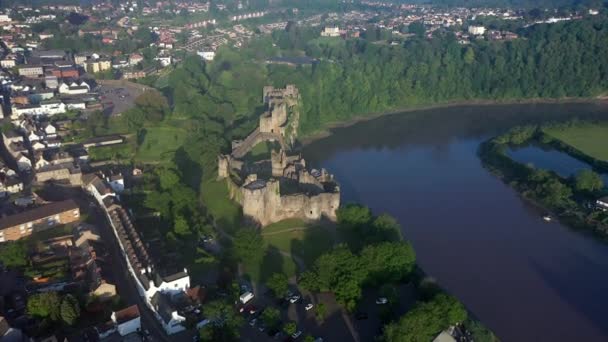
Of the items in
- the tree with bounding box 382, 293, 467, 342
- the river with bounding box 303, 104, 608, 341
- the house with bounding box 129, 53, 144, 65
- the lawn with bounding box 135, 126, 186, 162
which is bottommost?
the river with bounding box 303, 104, 608, 341

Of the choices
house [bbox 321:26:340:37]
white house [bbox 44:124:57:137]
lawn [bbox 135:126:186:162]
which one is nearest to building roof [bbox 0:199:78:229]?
lawn [bbox 135:126:186:162]

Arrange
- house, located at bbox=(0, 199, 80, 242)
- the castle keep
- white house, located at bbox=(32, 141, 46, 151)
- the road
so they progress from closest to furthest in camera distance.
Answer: the road < house, located at bbox=(0, 199, 80, 242) < the castle keep < white house, located at bbox=(32, 141, 46, 151)

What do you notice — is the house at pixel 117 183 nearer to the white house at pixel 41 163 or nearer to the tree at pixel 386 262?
the white house at pixel 41 163

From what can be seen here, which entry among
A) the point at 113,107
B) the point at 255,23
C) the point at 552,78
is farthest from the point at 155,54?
the point at 552,78

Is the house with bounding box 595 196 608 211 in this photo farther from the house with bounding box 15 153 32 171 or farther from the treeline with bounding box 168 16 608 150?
the house with bounding box 15 153 32 171

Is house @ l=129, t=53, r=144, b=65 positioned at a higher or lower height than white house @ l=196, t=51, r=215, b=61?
higher

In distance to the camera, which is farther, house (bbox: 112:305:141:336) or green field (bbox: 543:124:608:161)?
green field (bbox: 543:124:608:161)

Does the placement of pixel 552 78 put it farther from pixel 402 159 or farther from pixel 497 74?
pixel 402 159

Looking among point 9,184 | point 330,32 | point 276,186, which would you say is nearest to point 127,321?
point 276,186

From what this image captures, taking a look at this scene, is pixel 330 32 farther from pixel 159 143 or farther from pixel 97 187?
pixel 97 187
